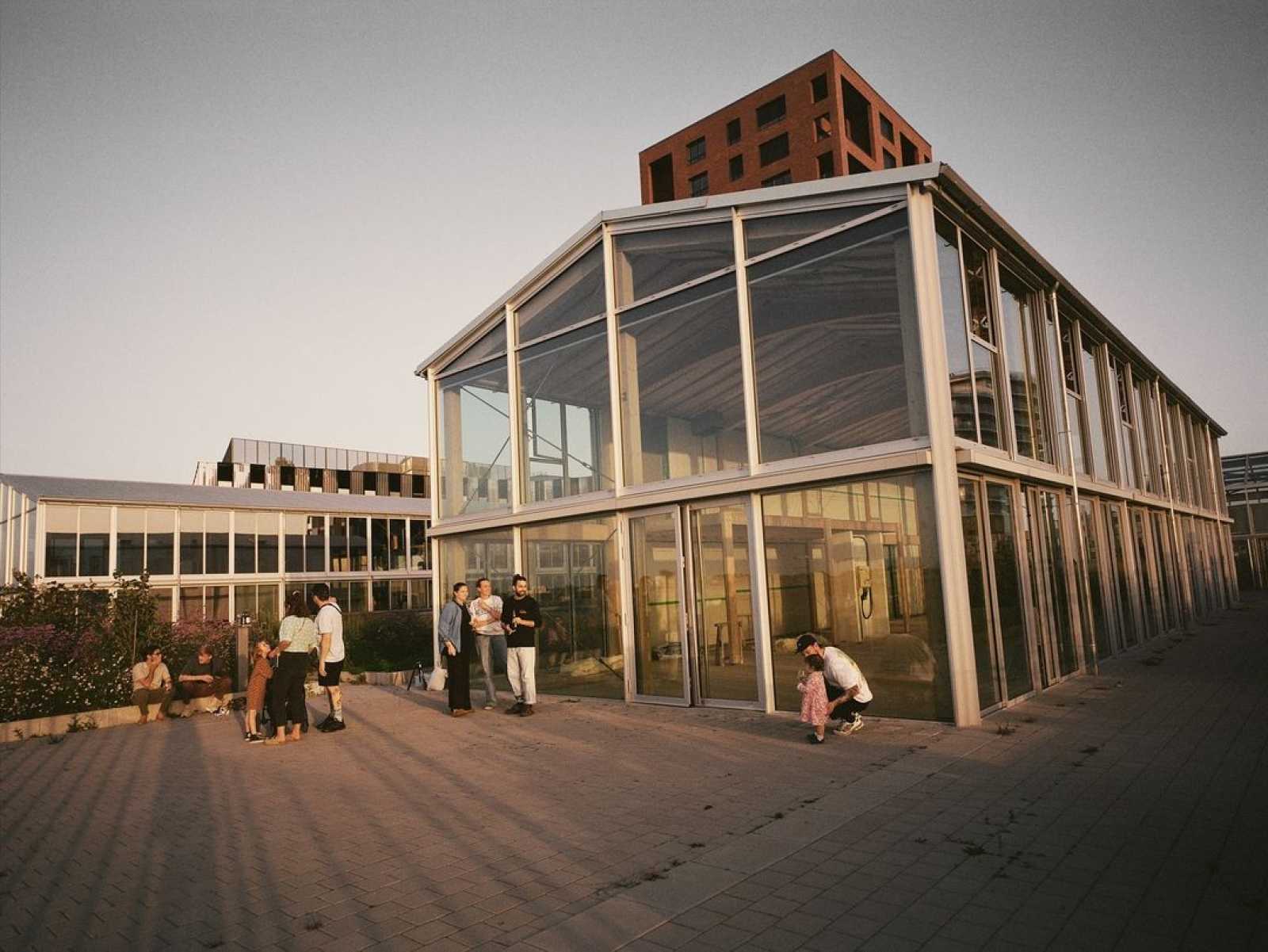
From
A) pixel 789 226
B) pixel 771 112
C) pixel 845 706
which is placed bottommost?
pixel 845 706

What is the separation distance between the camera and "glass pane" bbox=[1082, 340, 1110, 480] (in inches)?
579

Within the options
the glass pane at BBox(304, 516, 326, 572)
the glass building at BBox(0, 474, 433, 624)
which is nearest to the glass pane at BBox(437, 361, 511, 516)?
the glass building at BBox(0, 474, 433, 624)

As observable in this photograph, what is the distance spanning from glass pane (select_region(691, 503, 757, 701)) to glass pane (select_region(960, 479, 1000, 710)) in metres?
2.47

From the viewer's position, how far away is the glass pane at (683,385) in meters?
10.4

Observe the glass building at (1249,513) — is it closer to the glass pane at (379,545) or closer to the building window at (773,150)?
the building window at (773,150)

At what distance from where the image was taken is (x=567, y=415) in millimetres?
12719

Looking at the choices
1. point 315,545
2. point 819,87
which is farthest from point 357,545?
point 819,87

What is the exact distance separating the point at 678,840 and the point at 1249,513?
44.2 meters

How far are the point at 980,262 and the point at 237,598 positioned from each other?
24.4 meters

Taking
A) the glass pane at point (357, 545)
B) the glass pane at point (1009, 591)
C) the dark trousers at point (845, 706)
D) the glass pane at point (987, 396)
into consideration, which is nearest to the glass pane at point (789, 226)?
the glass pane at point (987, 396)

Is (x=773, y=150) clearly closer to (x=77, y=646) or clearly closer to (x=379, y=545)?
(x=379, y=545)

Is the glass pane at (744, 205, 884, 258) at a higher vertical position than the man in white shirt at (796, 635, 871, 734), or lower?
higher

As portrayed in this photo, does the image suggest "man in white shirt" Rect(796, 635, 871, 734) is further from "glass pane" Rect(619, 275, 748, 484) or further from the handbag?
the handbag

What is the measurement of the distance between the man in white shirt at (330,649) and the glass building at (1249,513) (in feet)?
124
